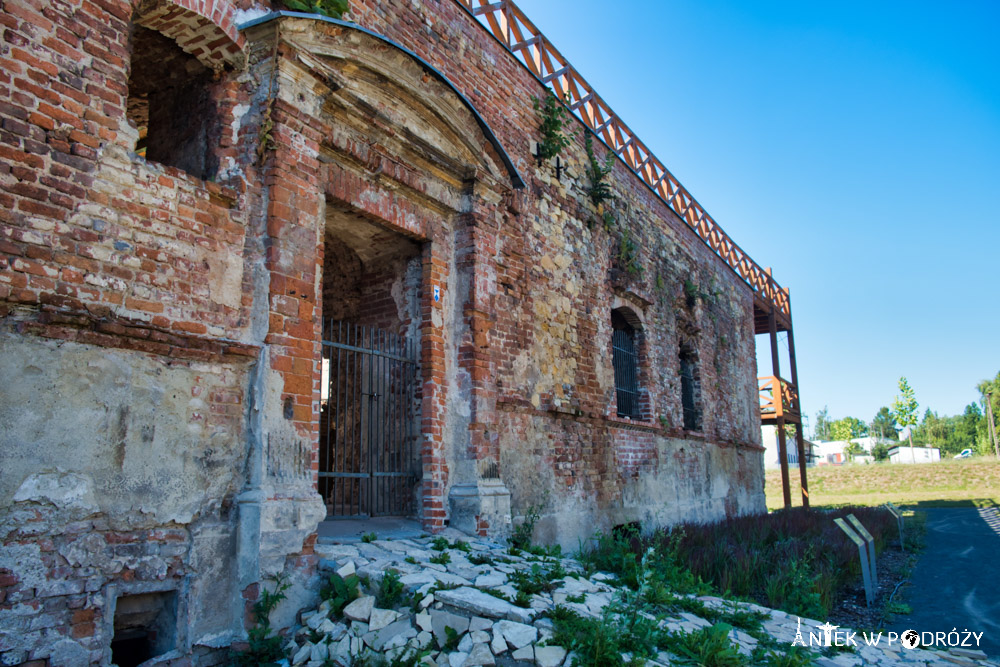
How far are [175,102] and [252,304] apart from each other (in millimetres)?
1886

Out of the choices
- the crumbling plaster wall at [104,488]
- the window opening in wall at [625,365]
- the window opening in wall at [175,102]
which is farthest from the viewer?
the window opening in wall at [625,365]

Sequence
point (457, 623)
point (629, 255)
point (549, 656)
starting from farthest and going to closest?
point (629, 255) < point (457, 623) < point (549, 656)

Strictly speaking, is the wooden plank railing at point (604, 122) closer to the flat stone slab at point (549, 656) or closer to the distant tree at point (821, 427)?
the flat stone slab at point (549, 656)

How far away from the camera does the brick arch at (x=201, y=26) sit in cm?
441

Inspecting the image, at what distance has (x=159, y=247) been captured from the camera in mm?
4133

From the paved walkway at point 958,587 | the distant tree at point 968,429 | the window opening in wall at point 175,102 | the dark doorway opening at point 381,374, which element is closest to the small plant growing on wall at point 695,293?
Answer: the paved walkway at point 958,587

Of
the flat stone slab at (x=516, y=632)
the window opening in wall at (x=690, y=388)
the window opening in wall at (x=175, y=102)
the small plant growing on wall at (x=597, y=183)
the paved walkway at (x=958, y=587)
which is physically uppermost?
the small plant growing on wall at (x=597, y=183)

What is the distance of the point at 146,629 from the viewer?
13.1ft

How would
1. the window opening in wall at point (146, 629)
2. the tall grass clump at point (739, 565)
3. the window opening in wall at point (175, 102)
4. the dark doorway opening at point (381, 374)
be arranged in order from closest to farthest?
the window opening in wall at point (146, 629)
the window opening in wall at point (175, 102)
the tall grass clump at point (739, 565)
the dark doorway opening at point (381, 374)

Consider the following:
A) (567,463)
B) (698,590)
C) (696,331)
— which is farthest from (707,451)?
(698,590)

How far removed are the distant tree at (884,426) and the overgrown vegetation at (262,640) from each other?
302ft

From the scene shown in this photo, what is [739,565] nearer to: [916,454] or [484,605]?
[484,605]

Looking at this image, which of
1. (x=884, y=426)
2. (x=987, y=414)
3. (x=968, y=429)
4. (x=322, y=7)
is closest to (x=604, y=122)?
(x=322, y=7)

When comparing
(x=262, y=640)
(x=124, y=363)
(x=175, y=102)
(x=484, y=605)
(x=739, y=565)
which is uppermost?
(x=175, y=102)
